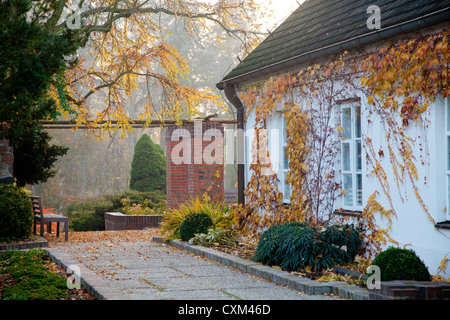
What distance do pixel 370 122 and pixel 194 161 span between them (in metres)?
7.61

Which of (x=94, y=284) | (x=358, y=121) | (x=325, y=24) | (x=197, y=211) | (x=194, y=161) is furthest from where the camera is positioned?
(x=194, y=161)

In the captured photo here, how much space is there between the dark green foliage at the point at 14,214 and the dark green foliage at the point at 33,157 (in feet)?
7.30

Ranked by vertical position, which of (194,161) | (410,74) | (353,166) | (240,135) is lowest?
(353,166)

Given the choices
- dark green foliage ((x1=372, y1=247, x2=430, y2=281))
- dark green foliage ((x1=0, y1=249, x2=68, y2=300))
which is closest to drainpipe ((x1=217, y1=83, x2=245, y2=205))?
dark green foliage ((x1=0, y1=249, x2=68, y2=300))

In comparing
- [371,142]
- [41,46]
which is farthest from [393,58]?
[41,46]

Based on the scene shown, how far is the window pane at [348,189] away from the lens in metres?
7.61

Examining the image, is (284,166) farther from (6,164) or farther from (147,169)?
(147,169)

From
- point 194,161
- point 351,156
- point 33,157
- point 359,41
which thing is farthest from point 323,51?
point 33,157

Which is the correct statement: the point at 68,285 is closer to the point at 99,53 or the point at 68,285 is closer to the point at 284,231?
the point at 284,231

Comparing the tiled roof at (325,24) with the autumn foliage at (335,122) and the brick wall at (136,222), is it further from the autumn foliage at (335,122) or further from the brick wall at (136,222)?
the brick wall at (136,222)

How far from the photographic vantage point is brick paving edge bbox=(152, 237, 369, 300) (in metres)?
5.49

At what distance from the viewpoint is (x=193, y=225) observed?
996cm

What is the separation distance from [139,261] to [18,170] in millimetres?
6086

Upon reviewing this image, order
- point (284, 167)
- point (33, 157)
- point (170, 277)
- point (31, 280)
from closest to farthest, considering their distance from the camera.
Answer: point (31, 280) → point (170, 277) → point (284, 167) → point (33, 157)
